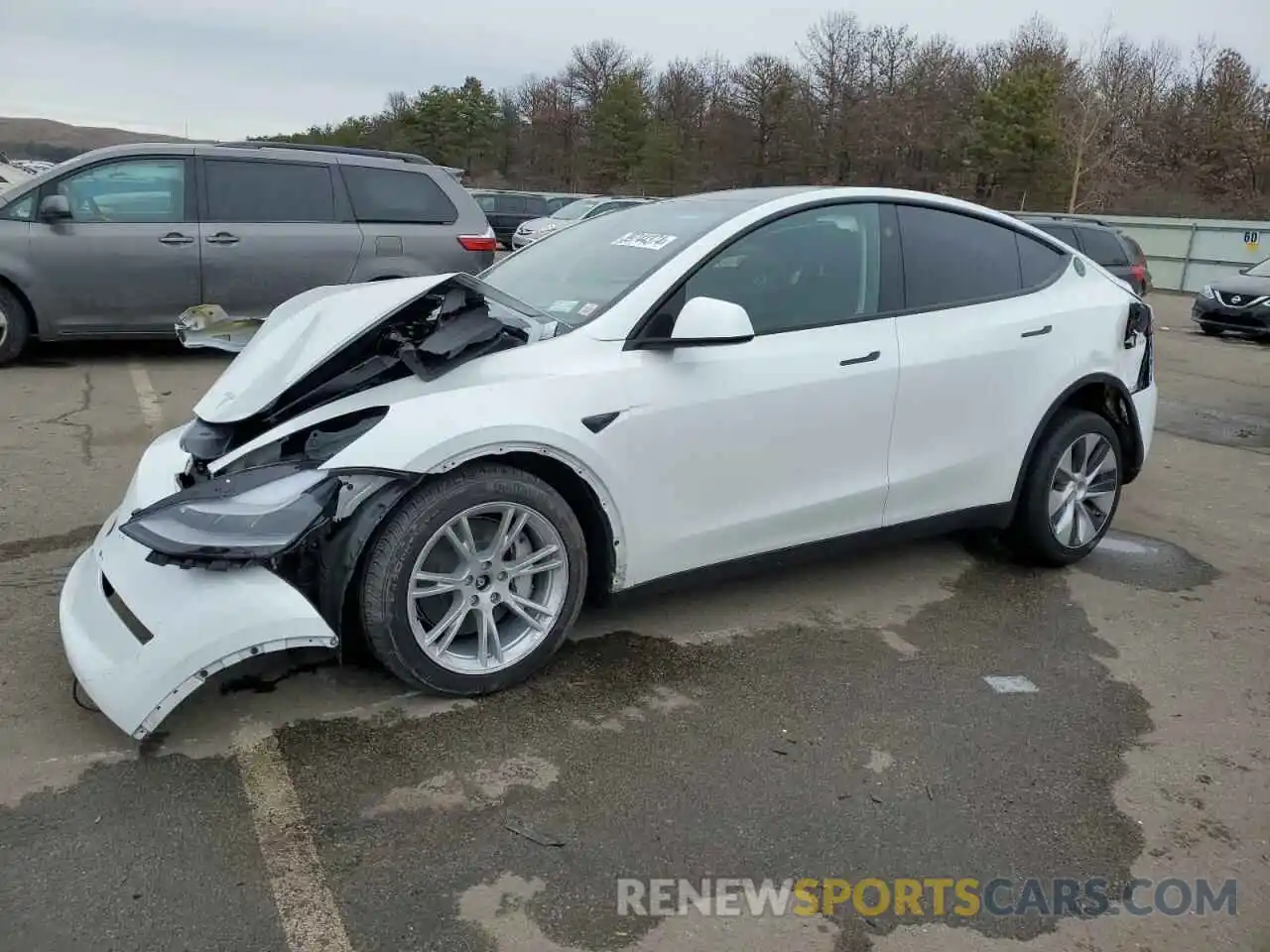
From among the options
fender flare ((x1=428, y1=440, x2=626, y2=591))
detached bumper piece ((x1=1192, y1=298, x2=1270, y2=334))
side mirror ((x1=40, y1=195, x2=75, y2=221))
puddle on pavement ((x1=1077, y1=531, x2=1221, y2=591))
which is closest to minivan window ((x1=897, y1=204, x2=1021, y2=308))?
puddle on pavement ((x1=1077, y1=531, x2=1221, y2=591))

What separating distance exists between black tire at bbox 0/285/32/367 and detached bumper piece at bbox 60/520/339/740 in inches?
247

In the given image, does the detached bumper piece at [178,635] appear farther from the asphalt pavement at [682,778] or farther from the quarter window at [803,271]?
the quarter window at [803,271]

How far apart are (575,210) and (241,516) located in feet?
69.6

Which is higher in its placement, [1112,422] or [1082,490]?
[1112,422]

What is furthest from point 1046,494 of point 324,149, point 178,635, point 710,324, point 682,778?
point 324,149

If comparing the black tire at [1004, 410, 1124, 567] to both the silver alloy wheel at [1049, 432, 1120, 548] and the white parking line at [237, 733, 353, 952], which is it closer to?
the silver alloy wheel at [1049, 432, 1120, 548]

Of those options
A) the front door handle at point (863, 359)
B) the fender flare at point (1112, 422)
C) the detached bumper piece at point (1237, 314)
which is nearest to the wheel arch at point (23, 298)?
the front door handle at point (863, 359)

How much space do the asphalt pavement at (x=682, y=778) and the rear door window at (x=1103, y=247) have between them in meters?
11.3

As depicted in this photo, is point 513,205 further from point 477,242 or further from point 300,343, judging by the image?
point 300,343

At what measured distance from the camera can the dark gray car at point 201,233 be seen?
7.95 m

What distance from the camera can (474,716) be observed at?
10.2 ft

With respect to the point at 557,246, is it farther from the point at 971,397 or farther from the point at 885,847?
the point at 885,847

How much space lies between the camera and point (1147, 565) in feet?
15.8

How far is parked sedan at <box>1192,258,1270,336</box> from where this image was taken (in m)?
14.3
